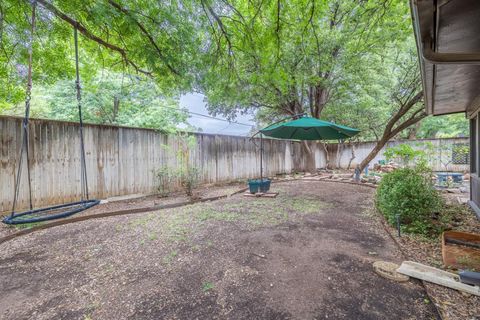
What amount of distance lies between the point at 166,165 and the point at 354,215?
14.7 ft

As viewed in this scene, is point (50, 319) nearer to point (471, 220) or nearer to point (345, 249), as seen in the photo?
point (345, 249)

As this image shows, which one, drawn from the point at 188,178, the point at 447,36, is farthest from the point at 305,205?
the point at 447,36

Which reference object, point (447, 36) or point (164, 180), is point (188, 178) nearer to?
point (164, 180)

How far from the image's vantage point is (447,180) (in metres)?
6.62

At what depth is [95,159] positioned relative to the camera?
453cm

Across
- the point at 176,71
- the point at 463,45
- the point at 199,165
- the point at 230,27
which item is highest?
the point at 230,27

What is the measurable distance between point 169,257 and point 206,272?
20.9 inches

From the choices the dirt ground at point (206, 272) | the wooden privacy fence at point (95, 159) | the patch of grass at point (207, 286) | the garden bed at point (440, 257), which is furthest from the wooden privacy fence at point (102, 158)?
the patch of grass at point (207, 286)

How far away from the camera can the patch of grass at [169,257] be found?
7.27 ft

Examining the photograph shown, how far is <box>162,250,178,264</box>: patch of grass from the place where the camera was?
2217 mm

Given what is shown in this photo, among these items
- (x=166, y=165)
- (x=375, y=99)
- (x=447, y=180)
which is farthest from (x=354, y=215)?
(x=375, y=99)

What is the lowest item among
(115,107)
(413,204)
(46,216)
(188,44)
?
(413,204)

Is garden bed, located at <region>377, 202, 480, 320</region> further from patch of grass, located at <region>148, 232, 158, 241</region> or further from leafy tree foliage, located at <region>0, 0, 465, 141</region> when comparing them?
leafy tree foliage, located at <region>0, 0, 465, 141</region>

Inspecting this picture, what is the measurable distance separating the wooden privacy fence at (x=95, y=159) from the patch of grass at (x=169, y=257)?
121 inches
